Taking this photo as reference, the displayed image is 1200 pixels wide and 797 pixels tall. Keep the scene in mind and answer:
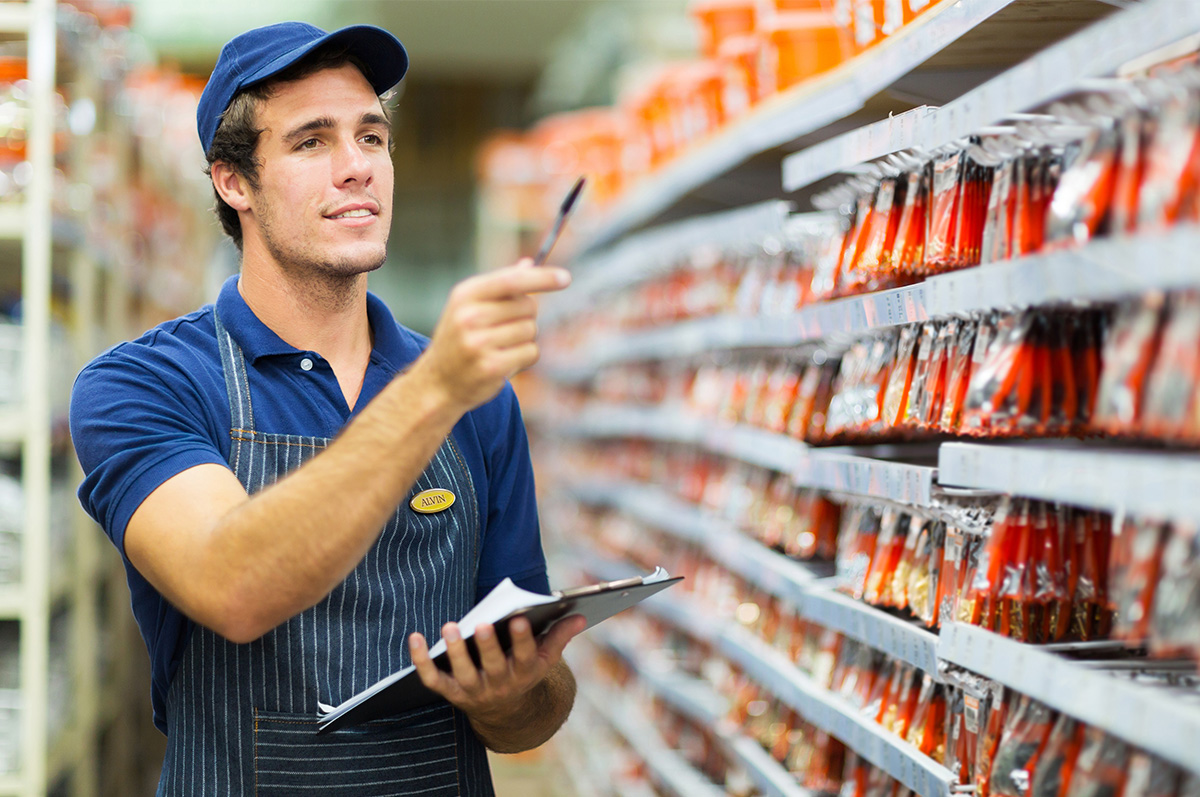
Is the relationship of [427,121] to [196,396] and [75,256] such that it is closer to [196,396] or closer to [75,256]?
[75,256]

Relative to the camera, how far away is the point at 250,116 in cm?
171

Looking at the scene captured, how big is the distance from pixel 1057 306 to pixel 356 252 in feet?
3.09

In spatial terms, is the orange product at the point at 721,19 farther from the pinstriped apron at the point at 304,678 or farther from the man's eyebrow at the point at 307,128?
the pinstriped apron at the point at 304,678

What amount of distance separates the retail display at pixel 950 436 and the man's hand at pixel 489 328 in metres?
0.54

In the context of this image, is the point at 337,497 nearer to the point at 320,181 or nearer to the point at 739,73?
the point at 320,181

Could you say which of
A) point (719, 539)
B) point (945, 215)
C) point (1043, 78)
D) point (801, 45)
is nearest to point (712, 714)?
point (719, 539)

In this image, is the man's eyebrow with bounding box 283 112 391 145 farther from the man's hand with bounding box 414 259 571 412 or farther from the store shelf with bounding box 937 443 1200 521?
the store shelf with bounding box 937 443 1200 521

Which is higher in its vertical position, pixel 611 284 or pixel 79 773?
pixel 611 284

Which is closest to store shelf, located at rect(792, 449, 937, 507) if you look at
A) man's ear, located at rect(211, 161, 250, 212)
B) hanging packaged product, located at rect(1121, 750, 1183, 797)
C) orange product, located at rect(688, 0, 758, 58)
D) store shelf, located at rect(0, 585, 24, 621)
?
hanging packaged product, located at rect(1121, 750, 1183, 797)

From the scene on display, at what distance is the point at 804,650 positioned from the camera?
2.44m

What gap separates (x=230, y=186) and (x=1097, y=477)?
1314mm

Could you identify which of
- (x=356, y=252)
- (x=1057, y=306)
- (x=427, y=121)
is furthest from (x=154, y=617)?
(x=427, y=121)

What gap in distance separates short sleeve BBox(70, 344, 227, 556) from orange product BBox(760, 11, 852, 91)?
1.50 meters

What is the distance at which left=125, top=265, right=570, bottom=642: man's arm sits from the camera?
3.99ft
